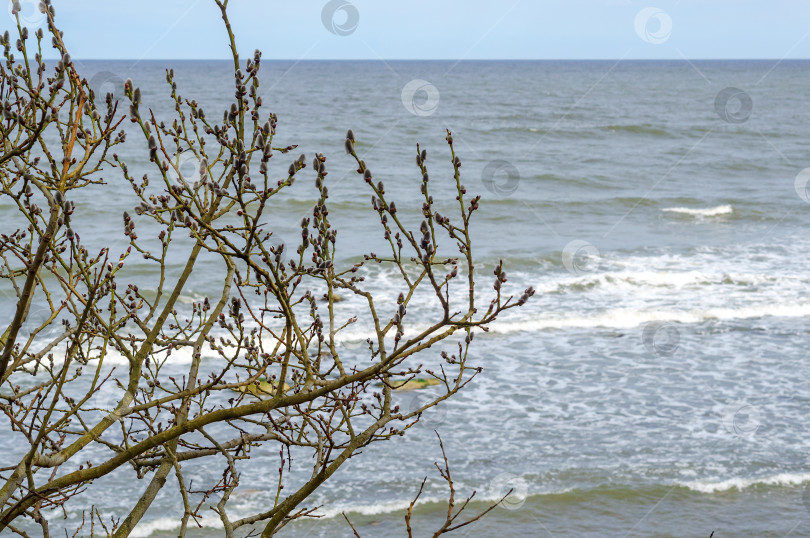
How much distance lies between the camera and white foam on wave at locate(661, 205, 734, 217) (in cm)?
2425

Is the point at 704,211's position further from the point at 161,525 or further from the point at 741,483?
the point at 161,525

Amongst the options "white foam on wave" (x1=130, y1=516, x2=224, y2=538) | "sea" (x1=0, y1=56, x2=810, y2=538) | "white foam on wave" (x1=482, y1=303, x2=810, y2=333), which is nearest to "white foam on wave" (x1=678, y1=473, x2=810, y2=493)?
"sea" (x1=0, y1=56, x2=810, y2=538)

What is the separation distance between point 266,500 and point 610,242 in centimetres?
1415

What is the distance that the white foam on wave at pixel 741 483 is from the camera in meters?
8.08

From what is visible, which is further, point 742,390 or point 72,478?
point 742,390

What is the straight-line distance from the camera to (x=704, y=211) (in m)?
24.6

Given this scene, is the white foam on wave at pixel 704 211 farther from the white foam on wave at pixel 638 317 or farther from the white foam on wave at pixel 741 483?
the white foam on wave at pixel 741 483

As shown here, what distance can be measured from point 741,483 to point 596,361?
387 centimetres

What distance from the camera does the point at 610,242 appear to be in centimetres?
2055

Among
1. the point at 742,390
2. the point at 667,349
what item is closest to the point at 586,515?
the point at 742,390

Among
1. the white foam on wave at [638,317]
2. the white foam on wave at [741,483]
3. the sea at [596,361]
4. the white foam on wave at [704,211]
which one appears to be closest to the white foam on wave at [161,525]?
the sea at [596,361]

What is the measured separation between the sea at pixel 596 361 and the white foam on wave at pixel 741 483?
0.02 m

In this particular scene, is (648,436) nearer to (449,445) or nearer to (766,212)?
(449,445)

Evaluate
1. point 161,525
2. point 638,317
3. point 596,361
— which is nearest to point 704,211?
point 638,317
